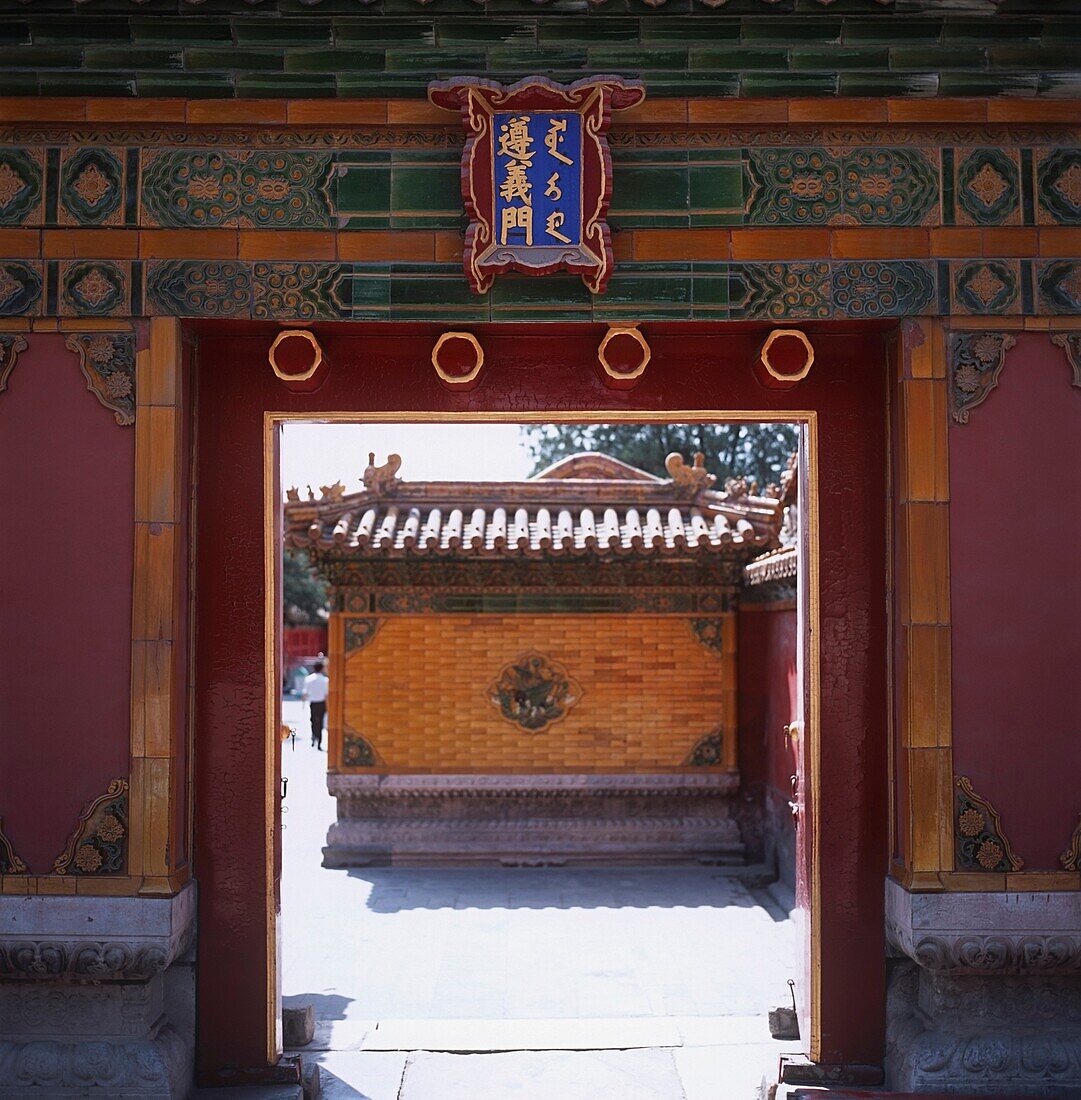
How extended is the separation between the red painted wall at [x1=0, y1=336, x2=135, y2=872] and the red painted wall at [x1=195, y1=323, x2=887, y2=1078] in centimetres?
35

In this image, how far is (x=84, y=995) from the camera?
3.64 m

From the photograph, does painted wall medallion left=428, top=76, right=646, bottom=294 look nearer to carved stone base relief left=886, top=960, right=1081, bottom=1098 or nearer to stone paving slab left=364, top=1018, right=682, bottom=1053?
carved stone base relief left=886, top=960, right=1081, bottom=1098

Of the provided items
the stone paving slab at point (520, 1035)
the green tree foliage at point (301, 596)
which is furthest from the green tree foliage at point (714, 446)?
the stone paving slab at point (520, 1035)

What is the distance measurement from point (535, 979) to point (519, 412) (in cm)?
364

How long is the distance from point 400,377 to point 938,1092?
317 cm

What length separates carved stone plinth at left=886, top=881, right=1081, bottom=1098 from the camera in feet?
11.8

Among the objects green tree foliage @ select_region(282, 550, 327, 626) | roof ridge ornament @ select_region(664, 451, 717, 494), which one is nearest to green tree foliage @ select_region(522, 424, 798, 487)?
green tree foliage @ select_region(282, 550, 327, 626)

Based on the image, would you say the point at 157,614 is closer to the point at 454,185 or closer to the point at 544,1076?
the point at 454,185

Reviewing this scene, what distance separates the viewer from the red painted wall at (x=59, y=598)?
367 centimetres

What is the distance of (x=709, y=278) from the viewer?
3770 millimetres

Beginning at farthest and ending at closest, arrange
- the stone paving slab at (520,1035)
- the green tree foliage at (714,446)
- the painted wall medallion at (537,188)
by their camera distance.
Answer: the green tree foliage at (714,446)
the stone paving slab at (520,1035)
the painted wall medallion at (537,188)

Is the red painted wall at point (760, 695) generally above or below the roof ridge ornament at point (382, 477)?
below

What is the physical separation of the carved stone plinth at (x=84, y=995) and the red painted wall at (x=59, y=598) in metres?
0.23

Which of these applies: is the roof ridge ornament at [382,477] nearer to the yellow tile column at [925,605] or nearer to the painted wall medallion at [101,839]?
the painted wall medallion at [101,839]
